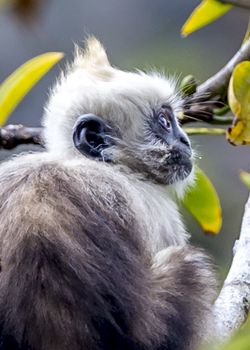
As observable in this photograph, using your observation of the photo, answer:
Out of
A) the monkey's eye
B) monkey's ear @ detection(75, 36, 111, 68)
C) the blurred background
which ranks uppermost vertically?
monkey's ear @ detection(75, 36, 111, 68)

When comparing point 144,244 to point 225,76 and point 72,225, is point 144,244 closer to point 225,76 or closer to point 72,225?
point 72,225

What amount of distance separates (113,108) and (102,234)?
0.81 m

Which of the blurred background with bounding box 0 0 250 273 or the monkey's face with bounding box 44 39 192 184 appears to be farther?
the blurred background with bounding box 0 0 250 273

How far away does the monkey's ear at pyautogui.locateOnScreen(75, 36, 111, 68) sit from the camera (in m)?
3.84

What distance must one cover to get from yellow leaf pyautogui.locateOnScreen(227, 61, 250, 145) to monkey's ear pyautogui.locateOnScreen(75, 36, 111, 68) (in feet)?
3.28

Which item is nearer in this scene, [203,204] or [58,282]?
[58,282]

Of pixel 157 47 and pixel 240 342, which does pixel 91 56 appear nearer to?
pixel 240 342

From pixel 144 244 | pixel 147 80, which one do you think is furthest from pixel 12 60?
pixel 144 244

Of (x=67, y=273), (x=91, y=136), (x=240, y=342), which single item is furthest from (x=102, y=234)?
(x=240, y=342)

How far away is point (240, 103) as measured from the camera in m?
2.91

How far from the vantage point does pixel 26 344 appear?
280 centimetres

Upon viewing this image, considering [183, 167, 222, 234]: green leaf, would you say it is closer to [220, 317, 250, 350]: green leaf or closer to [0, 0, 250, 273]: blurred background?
[220, 317, 250, 350]: green leaf

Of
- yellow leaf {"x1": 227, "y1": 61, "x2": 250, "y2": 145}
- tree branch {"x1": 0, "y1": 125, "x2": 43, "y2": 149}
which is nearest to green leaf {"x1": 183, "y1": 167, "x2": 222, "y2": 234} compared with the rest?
tree branch {"x1": 0, "y1": 125, "x2": 43, "y2": 149}

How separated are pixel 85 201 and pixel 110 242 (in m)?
0.16
